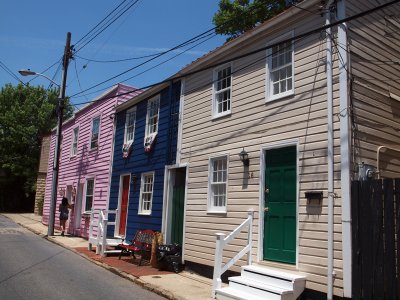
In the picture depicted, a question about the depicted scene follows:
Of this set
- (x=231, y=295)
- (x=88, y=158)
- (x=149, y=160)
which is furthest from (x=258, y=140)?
(x=88, y=158)

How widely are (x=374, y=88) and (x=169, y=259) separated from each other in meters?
6.38

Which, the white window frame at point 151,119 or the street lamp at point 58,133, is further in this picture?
the street lamp at point 58,133

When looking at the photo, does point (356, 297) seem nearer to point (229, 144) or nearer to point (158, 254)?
point (229, 144)

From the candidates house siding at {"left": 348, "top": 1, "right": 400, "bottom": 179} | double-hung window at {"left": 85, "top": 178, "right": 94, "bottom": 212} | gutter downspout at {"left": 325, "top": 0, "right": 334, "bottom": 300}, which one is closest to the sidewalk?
gutter downspout at {"left": 325, "top": 0, "right": 334, "bottom": 300}

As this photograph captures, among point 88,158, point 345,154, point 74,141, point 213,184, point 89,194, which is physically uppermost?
point 74,141

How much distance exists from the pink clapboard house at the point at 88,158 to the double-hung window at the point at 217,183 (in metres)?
6.98

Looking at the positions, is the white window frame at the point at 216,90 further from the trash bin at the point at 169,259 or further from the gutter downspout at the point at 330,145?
the trash bin at the point at 169,259

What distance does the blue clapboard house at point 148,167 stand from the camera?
503 inches

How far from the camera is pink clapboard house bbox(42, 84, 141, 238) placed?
1750 centimetres

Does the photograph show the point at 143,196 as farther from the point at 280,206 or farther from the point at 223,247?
the point at 280,206

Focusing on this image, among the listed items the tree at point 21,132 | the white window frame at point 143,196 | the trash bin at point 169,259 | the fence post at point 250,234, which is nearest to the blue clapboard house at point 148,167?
the white window frame at point 143,196

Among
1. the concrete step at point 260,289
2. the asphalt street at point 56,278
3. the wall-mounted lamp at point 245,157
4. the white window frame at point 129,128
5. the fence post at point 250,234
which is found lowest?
the asphalt street at point 56,278

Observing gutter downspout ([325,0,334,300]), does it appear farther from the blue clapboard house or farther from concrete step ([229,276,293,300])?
the blue clapboard house

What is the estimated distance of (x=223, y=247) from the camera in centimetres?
884
